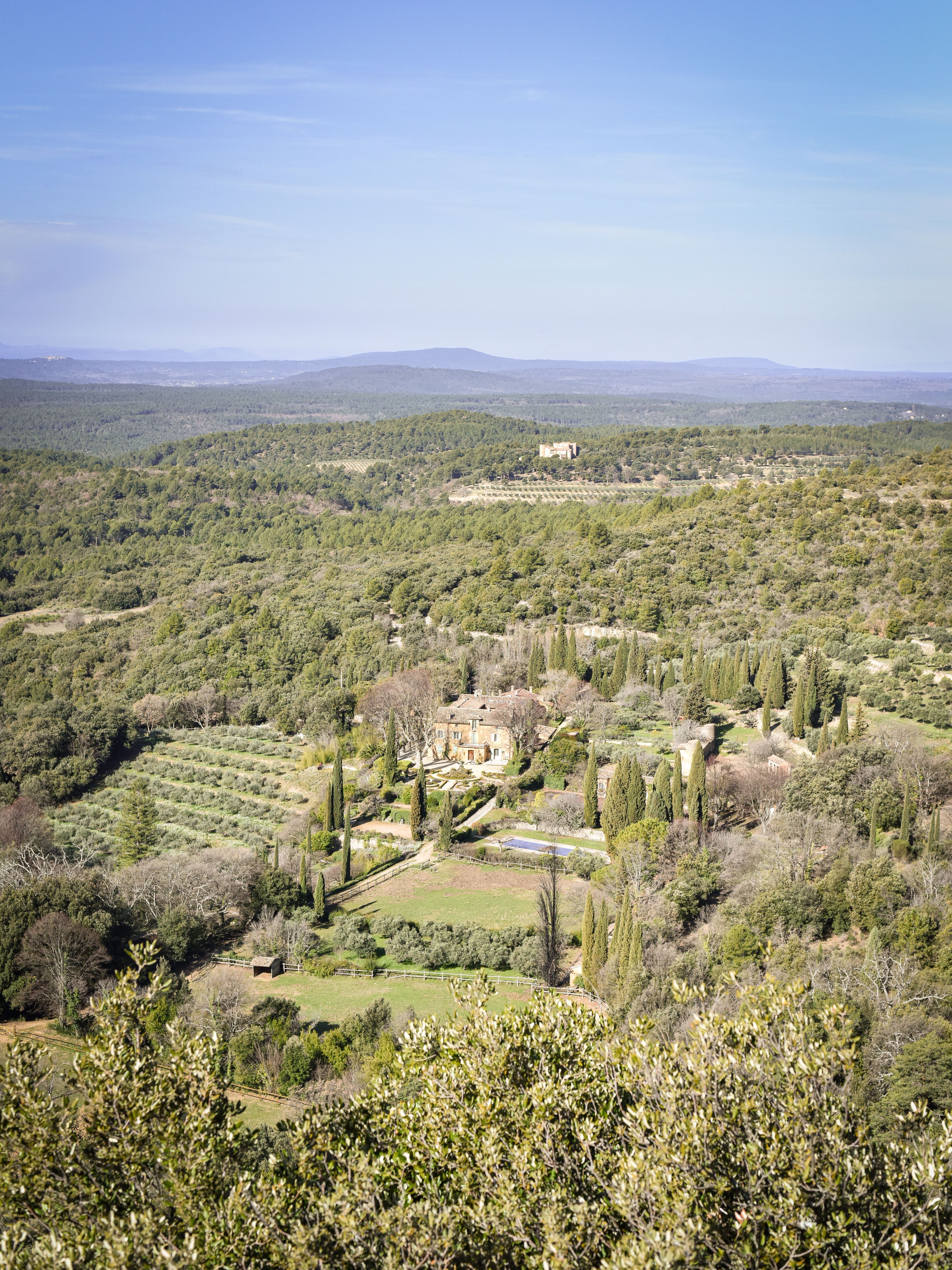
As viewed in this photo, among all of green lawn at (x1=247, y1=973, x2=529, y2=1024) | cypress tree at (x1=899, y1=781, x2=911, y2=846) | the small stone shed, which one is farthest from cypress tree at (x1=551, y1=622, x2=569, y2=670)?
the small stone shed

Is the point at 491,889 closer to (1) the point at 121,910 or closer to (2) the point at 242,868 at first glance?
(2) the point at 242,868

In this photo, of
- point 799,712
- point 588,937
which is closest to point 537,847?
point 588,937

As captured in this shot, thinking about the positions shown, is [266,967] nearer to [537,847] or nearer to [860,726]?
[537,847]

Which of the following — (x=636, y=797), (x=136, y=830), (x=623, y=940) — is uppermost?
(x=623, y=940)

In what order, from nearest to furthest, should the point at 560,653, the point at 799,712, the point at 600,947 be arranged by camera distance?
the point at 600,947
the point at 799,712
the point at 560,653

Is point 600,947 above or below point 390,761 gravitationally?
above

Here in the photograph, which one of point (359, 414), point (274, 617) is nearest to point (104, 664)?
point (274, 617)
